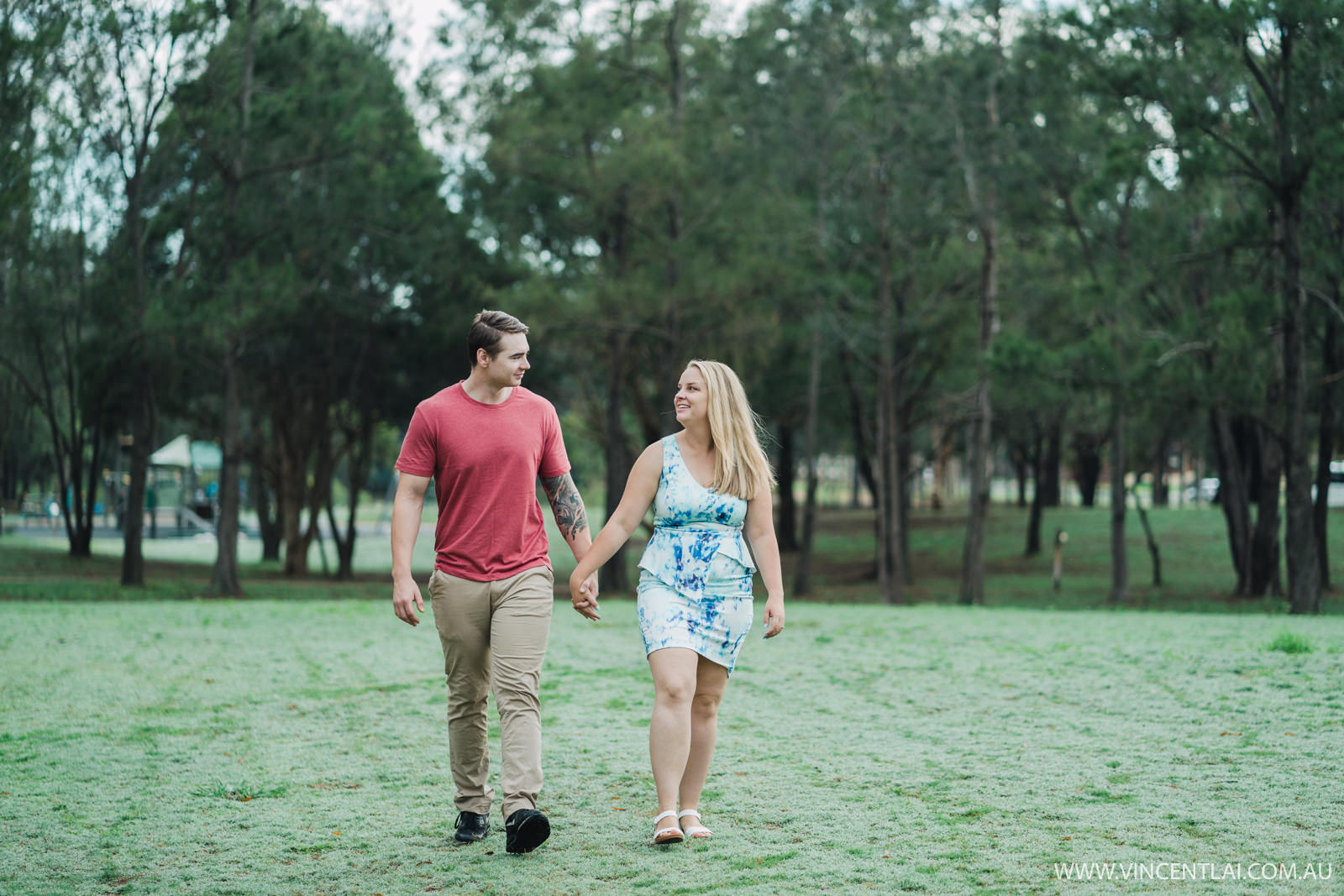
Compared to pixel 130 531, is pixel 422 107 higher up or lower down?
higher up

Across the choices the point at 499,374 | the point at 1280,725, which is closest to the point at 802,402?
the point at 1280,725

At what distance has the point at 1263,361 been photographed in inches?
758

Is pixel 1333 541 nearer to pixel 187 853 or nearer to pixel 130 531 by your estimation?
pixel 130 531

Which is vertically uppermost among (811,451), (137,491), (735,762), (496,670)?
(811,451)

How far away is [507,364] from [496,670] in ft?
3.74

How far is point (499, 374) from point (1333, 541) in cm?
3289

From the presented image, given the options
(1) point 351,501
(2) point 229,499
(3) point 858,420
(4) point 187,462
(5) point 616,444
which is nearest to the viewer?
(2) point 229,499

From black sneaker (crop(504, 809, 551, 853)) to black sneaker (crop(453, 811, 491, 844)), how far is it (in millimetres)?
272

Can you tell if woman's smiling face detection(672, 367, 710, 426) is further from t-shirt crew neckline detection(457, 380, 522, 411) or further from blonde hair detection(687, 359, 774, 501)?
t-shirt crew neckline detection(457, 380, 522, 411)

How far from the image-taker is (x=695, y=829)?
15.6ft

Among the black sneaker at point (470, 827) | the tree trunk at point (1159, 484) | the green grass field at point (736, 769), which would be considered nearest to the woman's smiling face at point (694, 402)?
the green grass field at point (736, 769)

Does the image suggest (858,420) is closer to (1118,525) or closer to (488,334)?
(1118,525)

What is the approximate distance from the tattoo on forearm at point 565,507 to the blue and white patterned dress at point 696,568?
46 centimetres

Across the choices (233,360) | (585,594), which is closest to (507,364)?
(585,594)
